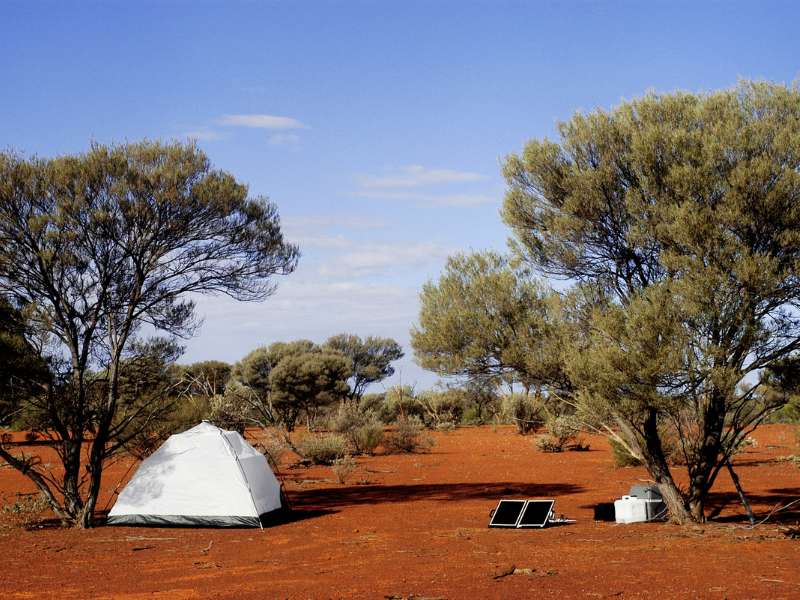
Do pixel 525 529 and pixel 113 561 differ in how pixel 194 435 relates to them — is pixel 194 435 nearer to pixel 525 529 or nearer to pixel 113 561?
pixel 113 561

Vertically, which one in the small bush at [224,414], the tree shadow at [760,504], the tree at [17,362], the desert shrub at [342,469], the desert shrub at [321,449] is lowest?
the tree shadow at [760,504]

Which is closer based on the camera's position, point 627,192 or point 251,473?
point 627,192

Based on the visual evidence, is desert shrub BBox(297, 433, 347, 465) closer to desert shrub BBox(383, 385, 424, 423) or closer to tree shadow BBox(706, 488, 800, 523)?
tree shadow BBox(706, 488, 800, 523)

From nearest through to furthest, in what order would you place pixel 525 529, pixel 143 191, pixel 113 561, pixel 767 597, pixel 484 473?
pixel 767 597 < pixel 113 561 < pixel 525 529 < pixel 143 191 < pixel 484 473

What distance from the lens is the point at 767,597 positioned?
325 inches

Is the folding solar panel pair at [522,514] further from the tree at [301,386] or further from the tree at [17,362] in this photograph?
the tree at [301,386]

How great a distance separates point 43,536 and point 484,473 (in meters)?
13.2

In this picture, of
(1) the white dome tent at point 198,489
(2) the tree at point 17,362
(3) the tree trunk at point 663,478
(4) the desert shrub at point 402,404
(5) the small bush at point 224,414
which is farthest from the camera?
(4) the desert shrub at point 402,404

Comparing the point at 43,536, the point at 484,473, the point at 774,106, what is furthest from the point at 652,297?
the point at 484,473

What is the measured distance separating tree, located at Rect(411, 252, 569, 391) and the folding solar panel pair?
211 centimetres

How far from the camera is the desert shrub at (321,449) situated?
1077 inches

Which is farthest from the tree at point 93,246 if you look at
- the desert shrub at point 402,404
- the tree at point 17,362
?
the desert shrub at point 402,404

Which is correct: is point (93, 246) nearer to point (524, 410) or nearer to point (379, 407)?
point (524, 410)

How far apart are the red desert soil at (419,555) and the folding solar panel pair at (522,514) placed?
13.7 inches
